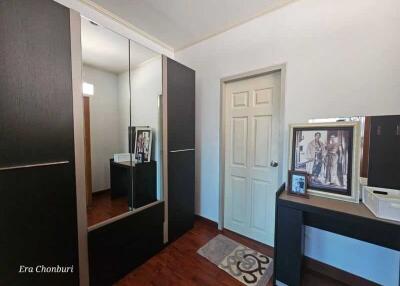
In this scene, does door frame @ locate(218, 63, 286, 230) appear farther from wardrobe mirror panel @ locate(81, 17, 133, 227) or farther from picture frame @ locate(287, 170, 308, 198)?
wardrobe mirror panel @ locate(81, 17, 133, 227)

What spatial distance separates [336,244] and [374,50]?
1.80 metres

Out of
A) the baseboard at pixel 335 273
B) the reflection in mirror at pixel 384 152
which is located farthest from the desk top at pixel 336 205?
the baseboard at pixel 335 273

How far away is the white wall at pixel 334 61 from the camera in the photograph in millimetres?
1401

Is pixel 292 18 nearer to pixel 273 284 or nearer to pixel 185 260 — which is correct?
pixel 273 284

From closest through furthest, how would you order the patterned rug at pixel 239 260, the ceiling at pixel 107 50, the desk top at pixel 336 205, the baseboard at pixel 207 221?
the desk top at pixel 336 205
the ceiling at pixel 107 50
the patterned rug at pixel 239 260
the baseboard at pixel 207 221

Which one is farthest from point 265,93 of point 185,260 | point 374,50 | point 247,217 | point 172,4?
point 185,260

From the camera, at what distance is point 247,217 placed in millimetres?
2295

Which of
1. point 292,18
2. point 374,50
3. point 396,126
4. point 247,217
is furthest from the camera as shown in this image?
point 247,217

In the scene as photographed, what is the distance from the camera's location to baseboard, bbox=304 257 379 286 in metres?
1.53

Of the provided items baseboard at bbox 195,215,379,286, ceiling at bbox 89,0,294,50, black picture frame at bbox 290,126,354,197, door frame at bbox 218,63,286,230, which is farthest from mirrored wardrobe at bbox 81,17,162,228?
baseboard at bbox 195,215,379,286

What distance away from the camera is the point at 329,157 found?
4.77 ft

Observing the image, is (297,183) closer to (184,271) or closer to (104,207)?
(184,271)

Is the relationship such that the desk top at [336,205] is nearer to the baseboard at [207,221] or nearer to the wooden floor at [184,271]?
the wooden floor at [184,271]

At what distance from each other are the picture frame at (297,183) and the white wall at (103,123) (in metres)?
1.69
